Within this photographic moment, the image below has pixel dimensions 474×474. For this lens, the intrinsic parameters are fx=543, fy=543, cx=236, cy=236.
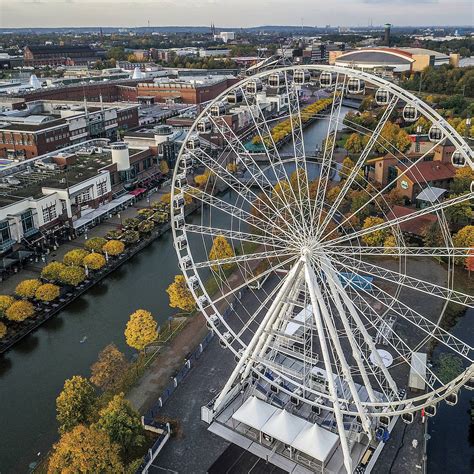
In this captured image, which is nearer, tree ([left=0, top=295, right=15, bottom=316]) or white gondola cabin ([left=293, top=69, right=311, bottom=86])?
white gondola cabin ([left=293, top=69, right=311, bottom=86])

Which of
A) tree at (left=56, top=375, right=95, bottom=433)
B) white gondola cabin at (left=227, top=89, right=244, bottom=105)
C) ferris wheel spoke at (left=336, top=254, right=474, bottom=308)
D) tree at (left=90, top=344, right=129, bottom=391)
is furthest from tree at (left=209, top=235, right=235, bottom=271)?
tree at (left=56, top=375, right=95, bottom=433)

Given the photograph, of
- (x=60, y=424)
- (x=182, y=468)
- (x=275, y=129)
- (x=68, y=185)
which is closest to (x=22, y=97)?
(x=275, y=129)

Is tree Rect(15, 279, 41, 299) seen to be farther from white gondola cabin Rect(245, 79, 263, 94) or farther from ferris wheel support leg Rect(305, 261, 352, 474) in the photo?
ferris wheel support leg Rect(305, 261, 352, 474)

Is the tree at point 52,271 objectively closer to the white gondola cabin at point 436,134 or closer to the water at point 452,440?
the water at point 452,440

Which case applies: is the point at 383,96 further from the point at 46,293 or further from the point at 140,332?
the point at 46,293

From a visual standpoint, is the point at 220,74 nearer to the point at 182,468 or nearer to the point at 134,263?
the point at 134,263

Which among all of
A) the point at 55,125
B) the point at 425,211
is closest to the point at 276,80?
the point at 425,211

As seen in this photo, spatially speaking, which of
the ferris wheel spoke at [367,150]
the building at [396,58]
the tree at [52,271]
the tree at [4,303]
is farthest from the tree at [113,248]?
the building at [396,58]
